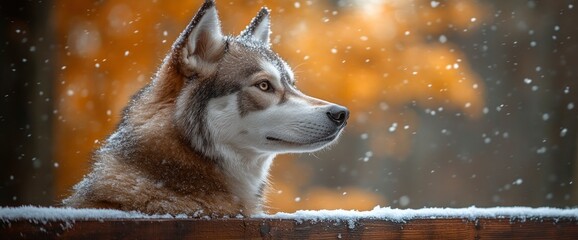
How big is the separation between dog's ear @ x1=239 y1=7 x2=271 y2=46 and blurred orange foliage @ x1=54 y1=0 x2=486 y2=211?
13.9 feet

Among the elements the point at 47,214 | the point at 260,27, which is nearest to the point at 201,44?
the point at 260,27

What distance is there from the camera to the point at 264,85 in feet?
9.02

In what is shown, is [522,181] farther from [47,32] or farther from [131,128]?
[131,128]

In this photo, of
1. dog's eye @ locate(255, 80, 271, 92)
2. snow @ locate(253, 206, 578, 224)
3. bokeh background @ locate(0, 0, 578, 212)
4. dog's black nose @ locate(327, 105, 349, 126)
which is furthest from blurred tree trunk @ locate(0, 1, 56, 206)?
snow @ locate(253, 206, 578, 224)

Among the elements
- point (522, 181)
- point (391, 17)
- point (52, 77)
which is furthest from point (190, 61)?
point (522, 181)

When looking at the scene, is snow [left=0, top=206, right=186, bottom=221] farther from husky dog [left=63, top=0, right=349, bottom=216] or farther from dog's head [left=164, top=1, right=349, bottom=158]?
dog's head [left=164, top=1, right=349, bottom=158]

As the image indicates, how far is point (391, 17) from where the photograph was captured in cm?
961

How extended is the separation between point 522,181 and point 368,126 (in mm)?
3326

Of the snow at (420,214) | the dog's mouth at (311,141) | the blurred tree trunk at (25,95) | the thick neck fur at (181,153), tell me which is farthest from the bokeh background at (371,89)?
the snow at (420,214)

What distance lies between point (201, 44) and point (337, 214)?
1202 millimetres

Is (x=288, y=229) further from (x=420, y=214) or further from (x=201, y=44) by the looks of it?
(x=201, y=44)

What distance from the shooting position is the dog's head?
2584 millimetres

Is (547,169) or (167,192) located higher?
(547,169)

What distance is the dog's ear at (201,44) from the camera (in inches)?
102
